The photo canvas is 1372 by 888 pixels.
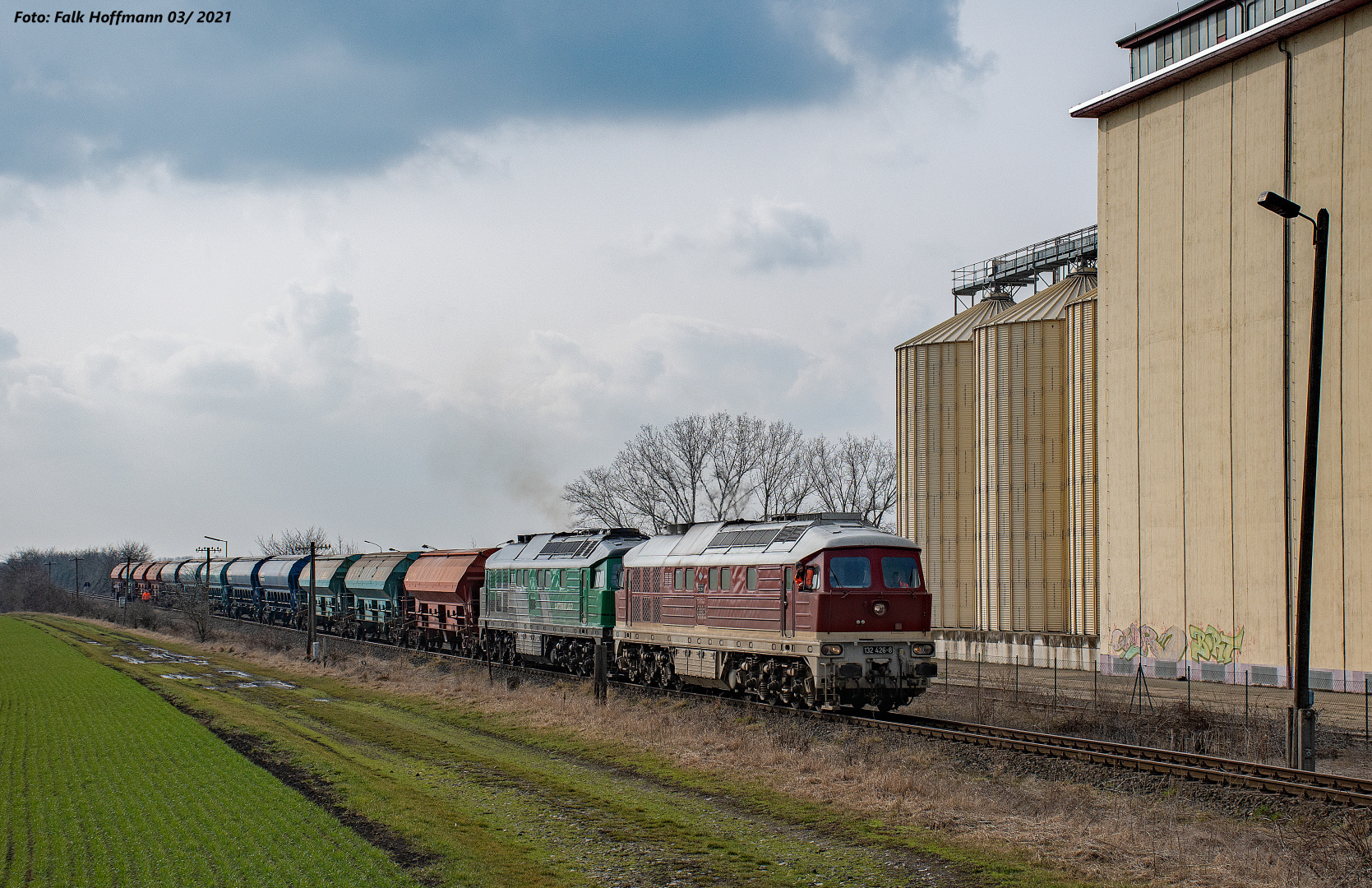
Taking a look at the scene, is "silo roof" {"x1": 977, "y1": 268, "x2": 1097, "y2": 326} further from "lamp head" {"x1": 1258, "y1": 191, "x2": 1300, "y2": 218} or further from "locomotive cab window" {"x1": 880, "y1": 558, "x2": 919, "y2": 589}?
"lamp head" {"x1": 1258, "y1": 191, "x2": 1300, "y2": 218}

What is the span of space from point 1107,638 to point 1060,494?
27.8 ft

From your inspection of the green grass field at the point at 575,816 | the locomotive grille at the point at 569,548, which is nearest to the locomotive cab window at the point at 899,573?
the green grass field at the point at 575,816

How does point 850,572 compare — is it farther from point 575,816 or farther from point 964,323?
point 964,323

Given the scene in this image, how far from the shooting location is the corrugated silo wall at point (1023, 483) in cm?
4769

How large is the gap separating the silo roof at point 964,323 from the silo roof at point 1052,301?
151cm

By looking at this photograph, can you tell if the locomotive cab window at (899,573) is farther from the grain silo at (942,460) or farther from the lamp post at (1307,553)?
the grain silo at (942,460)

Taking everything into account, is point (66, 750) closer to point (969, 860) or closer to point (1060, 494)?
point (969, 860)

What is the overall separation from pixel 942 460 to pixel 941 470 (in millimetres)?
513

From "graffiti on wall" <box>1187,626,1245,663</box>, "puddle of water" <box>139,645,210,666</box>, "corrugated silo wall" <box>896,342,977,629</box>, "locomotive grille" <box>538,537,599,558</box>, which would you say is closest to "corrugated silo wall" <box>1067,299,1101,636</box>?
"corrugated silo wall" <box>896,342,977,629</box>

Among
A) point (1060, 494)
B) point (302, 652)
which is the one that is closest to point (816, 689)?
point (1060, 494)

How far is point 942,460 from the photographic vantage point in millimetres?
53094

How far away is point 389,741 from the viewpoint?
2275 cm

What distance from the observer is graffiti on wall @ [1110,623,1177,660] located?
38.3 m

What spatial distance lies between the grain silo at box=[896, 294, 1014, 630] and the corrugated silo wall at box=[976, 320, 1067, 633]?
1634mm
